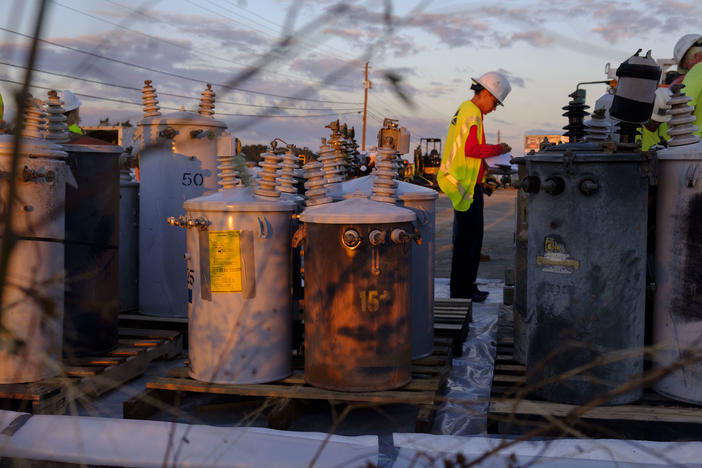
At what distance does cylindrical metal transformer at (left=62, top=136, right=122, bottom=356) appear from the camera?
11.4 ft

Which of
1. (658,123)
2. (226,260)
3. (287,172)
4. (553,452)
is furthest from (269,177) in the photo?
(658,123)

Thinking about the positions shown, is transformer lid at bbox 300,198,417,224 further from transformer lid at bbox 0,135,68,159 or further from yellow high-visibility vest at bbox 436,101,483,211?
yellow high-visibility vest at bbox 436,101,483,211

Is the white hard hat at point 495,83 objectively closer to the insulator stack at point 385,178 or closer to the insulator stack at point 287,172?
the insulator stack at point 385,178

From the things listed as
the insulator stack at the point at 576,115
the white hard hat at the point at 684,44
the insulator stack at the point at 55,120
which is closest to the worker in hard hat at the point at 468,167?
the white hard hat at the point at 684,44

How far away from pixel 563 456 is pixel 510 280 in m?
3.07

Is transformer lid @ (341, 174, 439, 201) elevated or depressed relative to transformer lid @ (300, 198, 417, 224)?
elevated

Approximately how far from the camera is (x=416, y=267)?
11.8 ft

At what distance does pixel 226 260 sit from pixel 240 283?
0.12m

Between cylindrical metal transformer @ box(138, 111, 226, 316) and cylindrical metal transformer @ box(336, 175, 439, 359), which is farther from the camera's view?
cylindrical metal transformer @ box(138, 111, 226, 316)

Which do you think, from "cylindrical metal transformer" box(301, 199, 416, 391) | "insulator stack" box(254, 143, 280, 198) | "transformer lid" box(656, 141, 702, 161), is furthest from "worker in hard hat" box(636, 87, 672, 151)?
"insulator stack" box(254, 143, 280, 198)

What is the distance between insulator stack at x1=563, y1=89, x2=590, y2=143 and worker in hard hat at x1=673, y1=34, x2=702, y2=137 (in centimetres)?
127

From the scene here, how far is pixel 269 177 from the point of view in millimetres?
3195

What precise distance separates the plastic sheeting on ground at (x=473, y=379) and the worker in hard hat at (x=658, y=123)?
1647 mm

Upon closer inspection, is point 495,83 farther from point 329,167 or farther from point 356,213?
point 356,213
